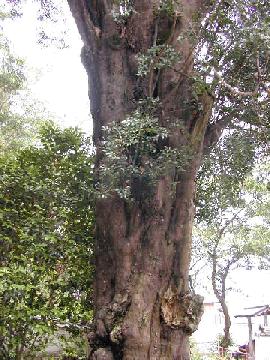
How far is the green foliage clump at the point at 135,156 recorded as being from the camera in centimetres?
396

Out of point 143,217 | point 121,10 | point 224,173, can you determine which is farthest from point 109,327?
point 121,10

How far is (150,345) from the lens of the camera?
4074 millimetres

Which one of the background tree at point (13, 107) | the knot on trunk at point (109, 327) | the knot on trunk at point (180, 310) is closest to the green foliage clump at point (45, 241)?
the knot on trunk at point (109, 327)

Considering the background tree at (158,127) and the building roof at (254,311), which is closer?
the background tree at (158,127)

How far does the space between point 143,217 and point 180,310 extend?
89cm

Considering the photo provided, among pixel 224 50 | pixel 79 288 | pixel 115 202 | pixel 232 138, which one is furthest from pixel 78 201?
pixel 224 50

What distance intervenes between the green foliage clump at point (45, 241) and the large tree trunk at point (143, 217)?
0.33 meters

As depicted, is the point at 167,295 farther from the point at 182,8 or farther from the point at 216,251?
the point at 216,251

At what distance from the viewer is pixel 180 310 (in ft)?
13.9

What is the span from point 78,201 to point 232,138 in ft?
5.36

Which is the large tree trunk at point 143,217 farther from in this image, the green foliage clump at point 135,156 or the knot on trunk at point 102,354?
the green foliage clump at point 135,156

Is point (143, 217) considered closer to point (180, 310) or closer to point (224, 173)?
point (180, 310)

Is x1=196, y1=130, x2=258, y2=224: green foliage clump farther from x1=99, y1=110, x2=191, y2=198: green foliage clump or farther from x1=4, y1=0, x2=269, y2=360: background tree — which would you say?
x1=99, y1=110, x2=191, y2=198: green foliage clump

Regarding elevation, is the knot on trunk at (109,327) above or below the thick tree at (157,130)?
below
